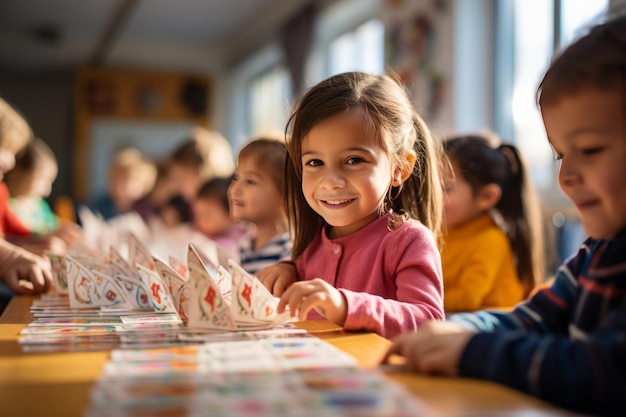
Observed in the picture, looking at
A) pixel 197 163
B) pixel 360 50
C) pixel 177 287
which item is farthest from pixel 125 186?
pixel 177 287

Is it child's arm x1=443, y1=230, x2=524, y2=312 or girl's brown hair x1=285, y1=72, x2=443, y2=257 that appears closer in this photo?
girl's brown hair x1=285, y1=72, x2=443, y2=257

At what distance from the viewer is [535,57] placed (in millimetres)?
4270

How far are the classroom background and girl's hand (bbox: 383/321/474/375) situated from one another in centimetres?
253

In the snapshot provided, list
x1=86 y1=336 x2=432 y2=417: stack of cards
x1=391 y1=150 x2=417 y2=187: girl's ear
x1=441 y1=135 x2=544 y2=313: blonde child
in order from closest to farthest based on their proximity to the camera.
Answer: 1. x1=86 y1=336 x2=432 y2=417: stack of cards
2. x1=391 y1=150 x2=417 y2=187: girl's ear
3. x1=441 y1=135 x2=544 y2=313: blonde child

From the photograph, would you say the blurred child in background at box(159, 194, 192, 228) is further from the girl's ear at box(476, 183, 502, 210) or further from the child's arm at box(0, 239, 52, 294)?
the child's arm at box(0, 239, 52, 294)

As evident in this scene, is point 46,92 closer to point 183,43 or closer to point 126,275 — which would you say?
point 183,43

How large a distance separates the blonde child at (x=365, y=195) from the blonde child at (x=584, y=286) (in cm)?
38

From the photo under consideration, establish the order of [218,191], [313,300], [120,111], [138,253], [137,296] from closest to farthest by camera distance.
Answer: [313,300] → [137,296] → [138,253] → [218,191] → [120,111]

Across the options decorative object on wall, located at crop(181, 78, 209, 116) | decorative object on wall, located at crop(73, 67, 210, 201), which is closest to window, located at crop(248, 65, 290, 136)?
decorative object on wall, located at crop(181, 78, 209, 116)

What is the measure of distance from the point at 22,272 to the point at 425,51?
12.0ft

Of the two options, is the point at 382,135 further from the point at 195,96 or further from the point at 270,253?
the point at 195,96

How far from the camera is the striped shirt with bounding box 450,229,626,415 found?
73 centimetres

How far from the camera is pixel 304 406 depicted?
0.67 m

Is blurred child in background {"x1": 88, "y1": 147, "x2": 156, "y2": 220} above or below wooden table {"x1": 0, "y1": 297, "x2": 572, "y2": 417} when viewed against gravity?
above
